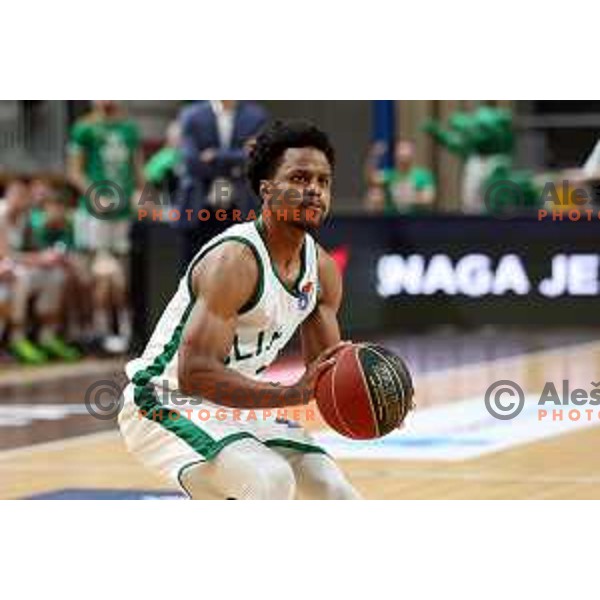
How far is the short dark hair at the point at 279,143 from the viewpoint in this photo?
590cm

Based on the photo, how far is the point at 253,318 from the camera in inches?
235

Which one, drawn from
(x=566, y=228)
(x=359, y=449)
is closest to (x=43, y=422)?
(x=359, y=449)

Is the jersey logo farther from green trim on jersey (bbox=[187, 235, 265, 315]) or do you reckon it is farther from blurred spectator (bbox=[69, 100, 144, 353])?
blurred spectator (bbox=[69, 100, 144, 353])

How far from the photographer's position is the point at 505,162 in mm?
18562

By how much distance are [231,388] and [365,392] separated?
398 mm

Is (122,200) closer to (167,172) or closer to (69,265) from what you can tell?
(69,265)

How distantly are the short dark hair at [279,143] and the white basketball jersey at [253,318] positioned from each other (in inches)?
7.5

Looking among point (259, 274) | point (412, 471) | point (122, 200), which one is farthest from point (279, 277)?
point (122, 200)

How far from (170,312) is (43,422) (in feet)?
16.7

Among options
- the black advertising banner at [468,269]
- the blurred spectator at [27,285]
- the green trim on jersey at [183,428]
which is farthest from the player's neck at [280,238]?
the black advertising banner at [468,269]

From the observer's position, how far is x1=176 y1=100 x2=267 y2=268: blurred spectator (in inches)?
513

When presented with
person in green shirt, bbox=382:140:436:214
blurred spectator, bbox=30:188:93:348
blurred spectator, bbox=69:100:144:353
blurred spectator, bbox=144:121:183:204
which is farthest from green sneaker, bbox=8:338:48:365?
person in green shirt, bbox=382:140:436:214

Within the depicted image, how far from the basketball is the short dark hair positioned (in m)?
0.61

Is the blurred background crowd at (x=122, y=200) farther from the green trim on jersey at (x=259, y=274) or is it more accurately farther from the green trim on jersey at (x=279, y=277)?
the green trim on jersey at (x=259, y=274)
